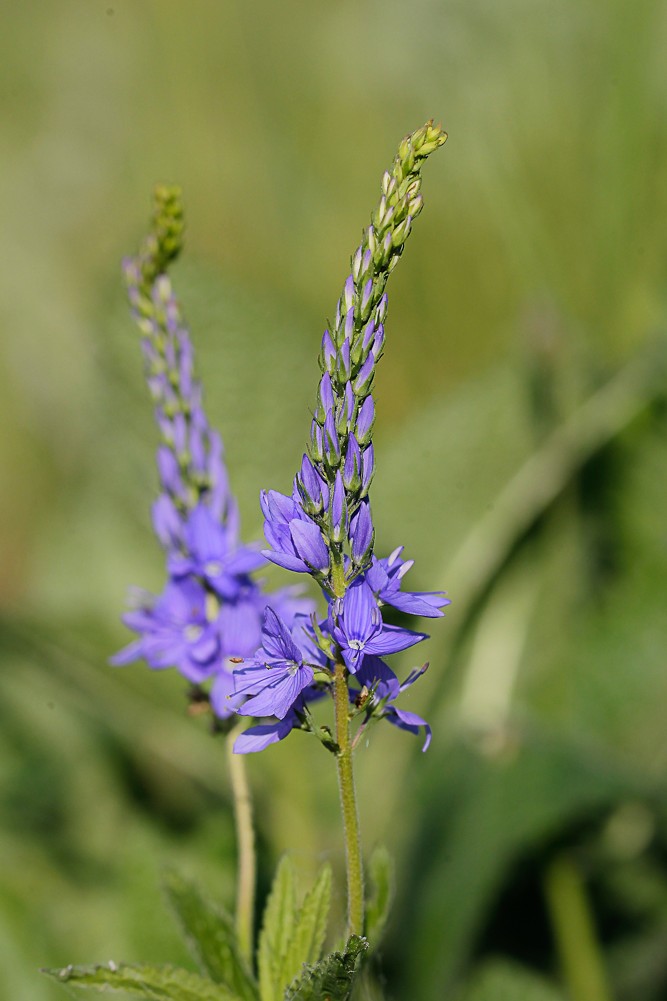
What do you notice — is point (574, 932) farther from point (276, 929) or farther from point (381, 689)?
point (381, 689)

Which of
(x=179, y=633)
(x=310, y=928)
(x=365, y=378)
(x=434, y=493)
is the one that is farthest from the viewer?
(x=434, y=493)

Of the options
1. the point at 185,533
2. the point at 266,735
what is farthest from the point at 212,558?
the point at 266,735

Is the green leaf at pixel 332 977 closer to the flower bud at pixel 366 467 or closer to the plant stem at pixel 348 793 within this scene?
the plant stem at pixel 348 793

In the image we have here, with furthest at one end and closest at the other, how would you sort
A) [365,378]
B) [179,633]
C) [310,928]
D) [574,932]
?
1. [574,932]
2. [179,633]
3. [310,928]
4. [365,378]

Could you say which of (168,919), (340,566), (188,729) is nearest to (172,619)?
(340,566)

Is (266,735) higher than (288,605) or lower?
lower

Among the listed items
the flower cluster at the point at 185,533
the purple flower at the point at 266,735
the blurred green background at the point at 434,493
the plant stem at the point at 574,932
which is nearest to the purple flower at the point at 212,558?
the flower cluster at the point at 185,533

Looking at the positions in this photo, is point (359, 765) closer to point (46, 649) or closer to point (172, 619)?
point (46, 649)
